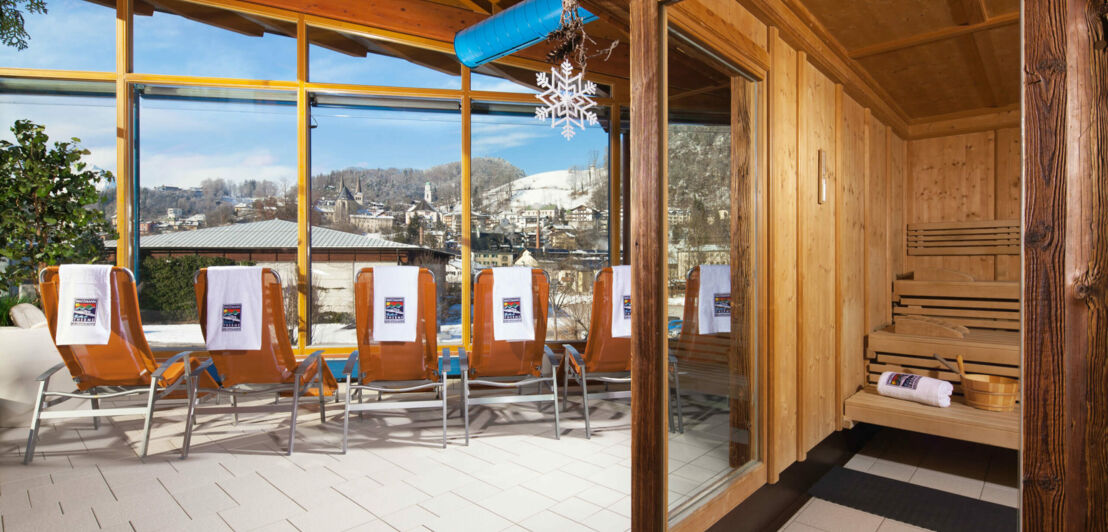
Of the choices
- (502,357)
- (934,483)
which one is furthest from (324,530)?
(934,483)

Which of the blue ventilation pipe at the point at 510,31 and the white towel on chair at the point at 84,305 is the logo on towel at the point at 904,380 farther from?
the white towel on chair at the point at 84,305

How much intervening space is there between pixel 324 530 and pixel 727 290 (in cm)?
204

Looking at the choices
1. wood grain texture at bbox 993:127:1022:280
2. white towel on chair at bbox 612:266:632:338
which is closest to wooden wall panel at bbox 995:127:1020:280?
wood grain texture at bbox 993:127:1022:280

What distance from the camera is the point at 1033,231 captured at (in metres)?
1.20

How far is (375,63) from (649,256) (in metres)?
4.47

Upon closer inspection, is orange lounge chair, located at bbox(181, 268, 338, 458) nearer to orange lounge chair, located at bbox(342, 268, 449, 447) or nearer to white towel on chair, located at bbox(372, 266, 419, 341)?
orange lounge chair, located at bbox(342, 268, 449, 447)

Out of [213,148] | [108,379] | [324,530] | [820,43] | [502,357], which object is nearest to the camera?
[324,530]

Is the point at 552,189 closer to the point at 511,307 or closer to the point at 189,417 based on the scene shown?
the point at 511,307

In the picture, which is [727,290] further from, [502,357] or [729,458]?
[502,357]

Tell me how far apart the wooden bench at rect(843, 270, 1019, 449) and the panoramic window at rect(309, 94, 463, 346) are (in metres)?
3.59

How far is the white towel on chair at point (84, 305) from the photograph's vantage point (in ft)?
10.7

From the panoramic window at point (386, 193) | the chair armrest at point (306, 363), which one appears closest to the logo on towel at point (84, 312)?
the chair armrest at point (306, 363)

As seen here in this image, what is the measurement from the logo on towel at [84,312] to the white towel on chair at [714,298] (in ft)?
11.6

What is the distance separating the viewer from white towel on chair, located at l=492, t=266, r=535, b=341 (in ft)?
12.2
